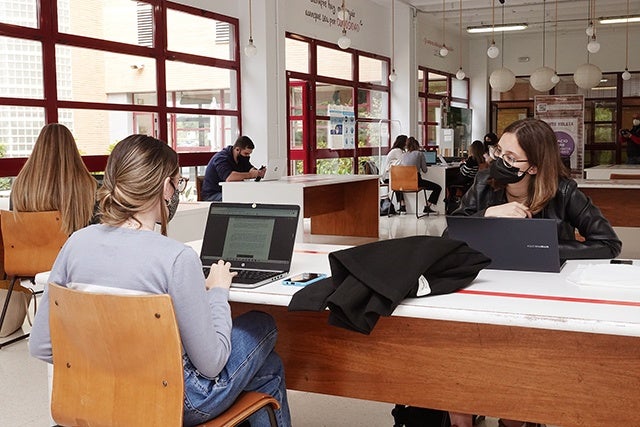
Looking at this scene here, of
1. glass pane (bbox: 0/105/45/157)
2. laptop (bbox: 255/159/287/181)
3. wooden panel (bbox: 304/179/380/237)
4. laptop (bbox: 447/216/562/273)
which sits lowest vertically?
wooden panel (bbox: 304/179/380/237)

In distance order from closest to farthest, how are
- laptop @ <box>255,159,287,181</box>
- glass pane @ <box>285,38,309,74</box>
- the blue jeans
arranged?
the blue jeans < laptop @ <box>255,159,287,181</box> < glass pane @ <box>285,38,309,74</box>

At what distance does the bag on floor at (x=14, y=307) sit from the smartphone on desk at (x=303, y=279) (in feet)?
10.3

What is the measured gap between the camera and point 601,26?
1661 centimetres

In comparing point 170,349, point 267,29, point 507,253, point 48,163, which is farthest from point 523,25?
point 170,349

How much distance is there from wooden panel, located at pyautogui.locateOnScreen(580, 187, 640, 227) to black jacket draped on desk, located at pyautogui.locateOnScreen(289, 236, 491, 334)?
509cm

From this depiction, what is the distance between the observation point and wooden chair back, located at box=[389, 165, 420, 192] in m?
11.3

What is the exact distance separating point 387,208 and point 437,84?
5477 mm

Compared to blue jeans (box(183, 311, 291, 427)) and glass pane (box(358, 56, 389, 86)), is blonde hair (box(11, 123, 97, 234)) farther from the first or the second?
glass pane (box(358, 56, 389, 86))

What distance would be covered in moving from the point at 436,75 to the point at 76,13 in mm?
10204

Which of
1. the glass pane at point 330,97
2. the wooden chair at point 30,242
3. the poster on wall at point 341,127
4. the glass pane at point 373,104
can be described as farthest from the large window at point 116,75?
the glass pane at point 373,104

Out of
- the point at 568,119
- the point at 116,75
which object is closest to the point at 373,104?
the point at 568,119

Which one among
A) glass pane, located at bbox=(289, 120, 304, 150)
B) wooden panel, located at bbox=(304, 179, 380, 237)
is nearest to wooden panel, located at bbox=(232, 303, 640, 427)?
wooden panel, located at bbox=(304, 179, 380, 237)

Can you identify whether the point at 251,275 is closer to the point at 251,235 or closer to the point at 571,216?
the point at 251,235

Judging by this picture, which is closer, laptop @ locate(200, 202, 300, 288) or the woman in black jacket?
laptop @ locate(200, 202, 300, 288)
